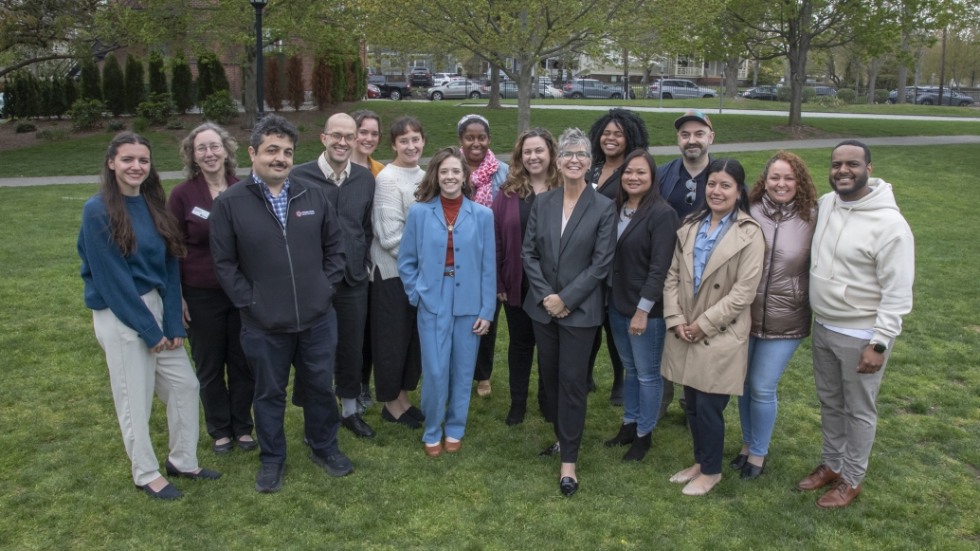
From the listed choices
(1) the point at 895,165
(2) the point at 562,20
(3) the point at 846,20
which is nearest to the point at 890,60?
(3) the point at 846,20

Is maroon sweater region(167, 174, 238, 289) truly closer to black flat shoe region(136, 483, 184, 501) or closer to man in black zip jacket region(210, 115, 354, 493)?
man in black zip jacket region(210, 115, 354, 493)

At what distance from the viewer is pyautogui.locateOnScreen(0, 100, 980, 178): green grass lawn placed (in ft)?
60.5

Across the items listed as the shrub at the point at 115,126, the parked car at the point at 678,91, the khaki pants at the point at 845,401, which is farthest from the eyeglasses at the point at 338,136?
the parked car at the point at 678,91

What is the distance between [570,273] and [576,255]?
0.11m

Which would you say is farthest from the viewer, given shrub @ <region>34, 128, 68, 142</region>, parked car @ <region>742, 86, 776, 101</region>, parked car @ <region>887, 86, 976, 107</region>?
parked car @ <region>887, 86, 976, 107</region>

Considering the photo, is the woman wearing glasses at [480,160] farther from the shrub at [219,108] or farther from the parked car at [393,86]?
the parked car at [393,86]

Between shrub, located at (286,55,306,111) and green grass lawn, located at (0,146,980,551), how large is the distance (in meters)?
18.9

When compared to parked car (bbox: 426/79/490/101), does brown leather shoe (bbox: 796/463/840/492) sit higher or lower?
lower

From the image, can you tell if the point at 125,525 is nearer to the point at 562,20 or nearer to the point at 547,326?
the point at 547,326

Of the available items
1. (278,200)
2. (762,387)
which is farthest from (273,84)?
(762,387)

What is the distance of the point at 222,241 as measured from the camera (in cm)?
397

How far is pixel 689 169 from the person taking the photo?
4754 mm

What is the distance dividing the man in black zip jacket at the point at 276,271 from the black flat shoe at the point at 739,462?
2.48m

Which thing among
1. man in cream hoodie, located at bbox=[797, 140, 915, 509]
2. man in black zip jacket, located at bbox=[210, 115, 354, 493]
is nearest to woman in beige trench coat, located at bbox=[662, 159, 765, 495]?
man in cream hoodie, located at bbox=[797, 140, 915, 509]
